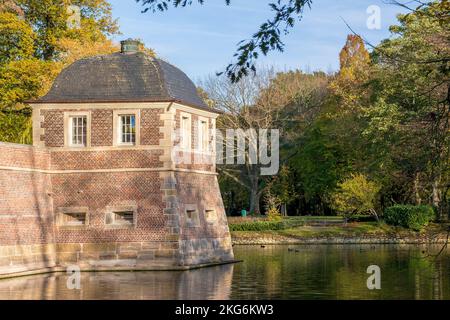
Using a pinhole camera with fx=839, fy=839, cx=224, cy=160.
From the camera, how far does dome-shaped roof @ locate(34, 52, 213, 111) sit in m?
26.6

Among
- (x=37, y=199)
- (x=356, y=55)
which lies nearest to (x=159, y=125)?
(x=37, y=199)

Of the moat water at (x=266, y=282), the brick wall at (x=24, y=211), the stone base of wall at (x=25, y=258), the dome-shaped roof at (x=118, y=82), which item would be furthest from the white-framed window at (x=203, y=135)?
the stone base of wall at (x=25, y=258)

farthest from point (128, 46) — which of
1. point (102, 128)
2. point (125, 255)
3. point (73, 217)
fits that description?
point (125, 255)

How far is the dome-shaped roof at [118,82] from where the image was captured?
26609mm

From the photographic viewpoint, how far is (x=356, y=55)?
204ft

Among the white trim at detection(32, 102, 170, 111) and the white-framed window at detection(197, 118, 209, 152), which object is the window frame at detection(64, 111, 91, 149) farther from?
the white-framed window at detection(197, 118, 209, 152)

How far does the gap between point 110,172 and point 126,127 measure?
1.53 m

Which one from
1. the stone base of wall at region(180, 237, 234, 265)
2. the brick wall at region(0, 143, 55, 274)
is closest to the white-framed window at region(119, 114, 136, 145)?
the brick wall at region(0, 143, 55, 274)

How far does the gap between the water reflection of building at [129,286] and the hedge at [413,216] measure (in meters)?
A: 21.5

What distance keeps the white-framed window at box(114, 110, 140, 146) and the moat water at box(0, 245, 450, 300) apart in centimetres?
426

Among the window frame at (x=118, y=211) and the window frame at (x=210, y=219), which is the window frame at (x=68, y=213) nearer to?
the window frame at (x=118, y=211)

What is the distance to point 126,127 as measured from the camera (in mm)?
26688

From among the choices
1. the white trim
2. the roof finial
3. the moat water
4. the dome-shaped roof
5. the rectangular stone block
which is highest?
the roof finial

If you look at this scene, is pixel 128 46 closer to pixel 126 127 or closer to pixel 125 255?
pixel 126 127
